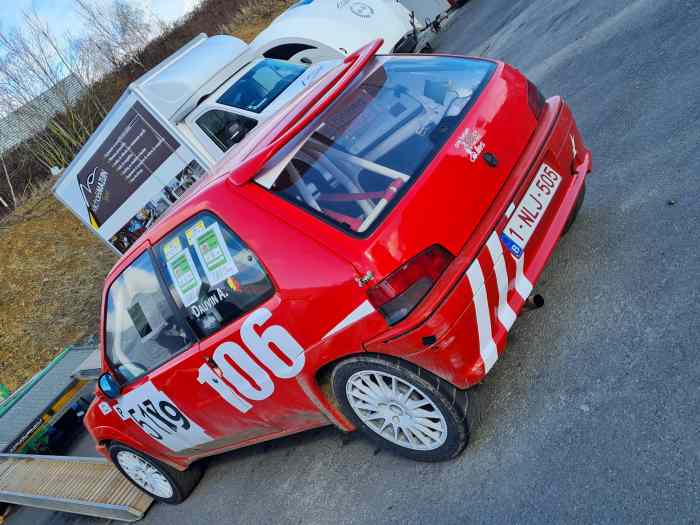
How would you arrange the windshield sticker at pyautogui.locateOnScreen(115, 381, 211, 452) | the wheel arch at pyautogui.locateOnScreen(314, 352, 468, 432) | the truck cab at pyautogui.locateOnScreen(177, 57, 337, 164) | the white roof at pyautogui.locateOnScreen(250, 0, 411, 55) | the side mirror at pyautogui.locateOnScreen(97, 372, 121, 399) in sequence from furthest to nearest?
the white roof at pyautogui.locateOnScreen(250, 0, 411, 55) → the truck cab at pyautogui.locateOnScreen(177, 57, 337, 164) → the side mirror at pyautogui.locateOnScreen(97, 372, 121, 399) → the windshield sticker at pyautogui.locateOnScreen(115, 381, 211, 452) → the wheel arch at pyautogui.locateOnScreen(314, 352, 468, 432)

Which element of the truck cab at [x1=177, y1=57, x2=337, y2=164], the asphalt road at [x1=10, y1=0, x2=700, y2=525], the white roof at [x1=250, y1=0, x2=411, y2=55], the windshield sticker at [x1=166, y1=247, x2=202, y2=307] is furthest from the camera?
the white roof at [x1=250, y1=0, x2=411, y2=55]

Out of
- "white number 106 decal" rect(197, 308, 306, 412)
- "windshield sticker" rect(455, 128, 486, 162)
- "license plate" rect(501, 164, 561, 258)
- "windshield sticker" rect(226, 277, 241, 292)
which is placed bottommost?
"license plate" rect(501, 164, 561, 258)

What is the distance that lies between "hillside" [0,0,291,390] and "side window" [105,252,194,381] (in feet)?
24.4

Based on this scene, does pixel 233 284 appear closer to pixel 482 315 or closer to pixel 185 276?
pixel 185 276

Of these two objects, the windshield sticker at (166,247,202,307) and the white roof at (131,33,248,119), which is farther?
the white roof at (131,33,248,119)

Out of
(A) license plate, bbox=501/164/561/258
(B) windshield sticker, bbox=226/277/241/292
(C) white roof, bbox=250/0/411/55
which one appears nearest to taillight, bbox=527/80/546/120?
(A) license plate, bbox=501/164/561/258

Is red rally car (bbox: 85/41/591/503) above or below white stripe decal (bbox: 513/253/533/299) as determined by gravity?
above

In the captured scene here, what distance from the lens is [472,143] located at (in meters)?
2.62

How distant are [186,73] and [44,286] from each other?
24.2 feet

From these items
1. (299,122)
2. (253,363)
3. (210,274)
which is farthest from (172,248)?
(299,122)

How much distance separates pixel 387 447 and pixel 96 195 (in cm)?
762

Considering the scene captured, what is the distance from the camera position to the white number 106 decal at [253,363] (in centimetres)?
264

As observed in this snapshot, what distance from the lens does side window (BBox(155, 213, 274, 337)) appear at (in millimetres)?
2654

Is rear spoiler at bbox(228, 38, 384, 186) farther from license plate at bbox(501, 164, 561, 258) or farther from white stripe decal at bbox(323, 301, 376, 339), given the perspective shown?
license plate at bbox(501, 164, 561, 258)
